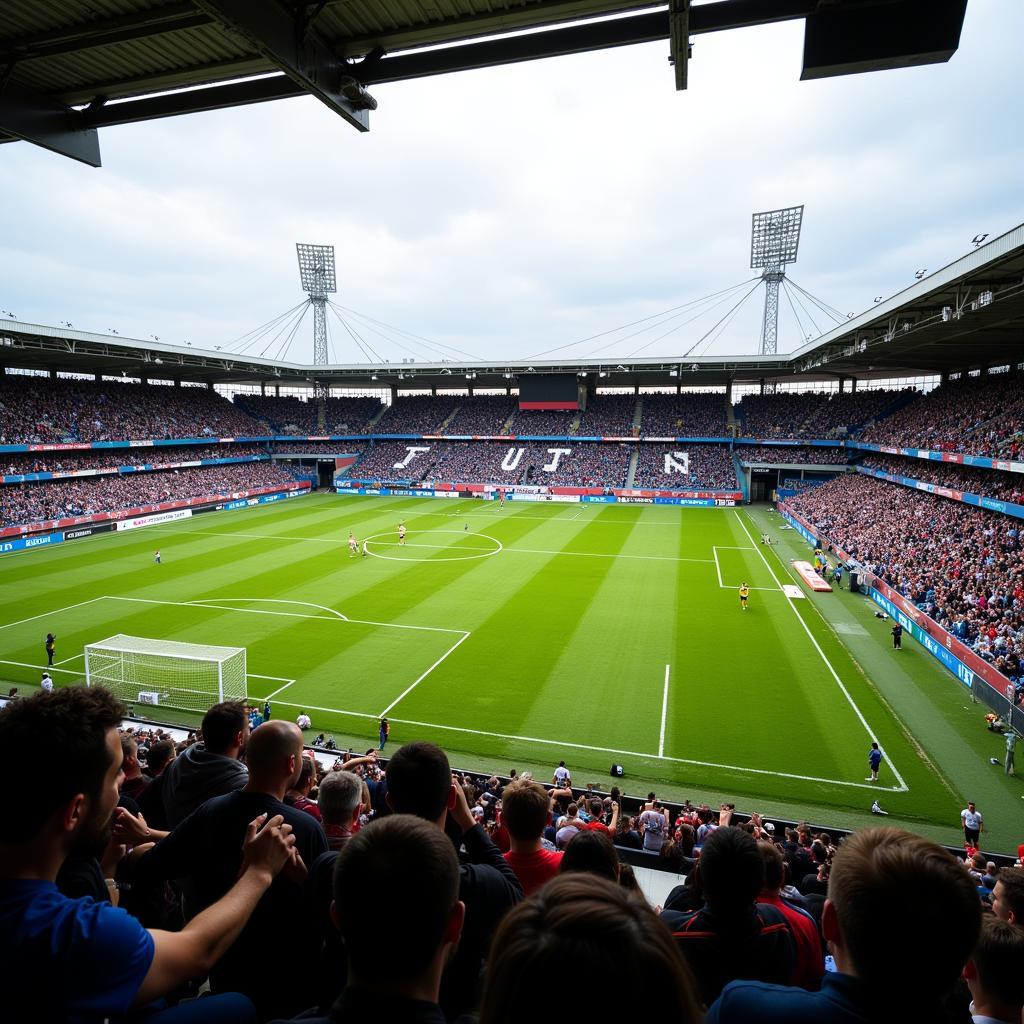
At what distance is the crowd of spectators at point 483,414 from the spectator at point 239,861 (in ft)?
223

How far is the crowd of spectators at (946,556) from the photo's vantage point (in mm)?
19938

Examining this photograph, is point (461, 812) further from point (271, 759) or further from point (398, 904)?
point (398, 904)

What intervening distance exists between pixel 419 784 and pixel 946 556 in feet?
99.8

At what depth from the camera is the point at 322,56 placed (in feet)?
16.3

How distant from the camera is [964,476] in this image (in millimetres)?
33000

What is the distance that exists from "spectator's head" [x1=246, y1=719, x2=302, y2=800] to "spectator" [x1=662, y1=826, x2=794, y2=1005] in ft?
7.40

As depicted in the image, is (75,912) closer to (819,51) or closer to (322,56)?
(322,56)

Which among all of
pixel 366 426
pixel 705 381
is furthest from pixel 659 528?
pixel 366 426

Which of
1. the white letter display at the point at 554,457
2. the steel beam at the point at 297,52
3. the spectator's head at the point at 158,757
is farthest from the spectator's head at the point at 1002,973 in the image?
the white letter display at the point at 554,457

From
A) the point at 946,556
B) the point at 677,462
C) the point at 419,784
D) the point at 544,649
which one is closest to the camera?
the point at 419,784

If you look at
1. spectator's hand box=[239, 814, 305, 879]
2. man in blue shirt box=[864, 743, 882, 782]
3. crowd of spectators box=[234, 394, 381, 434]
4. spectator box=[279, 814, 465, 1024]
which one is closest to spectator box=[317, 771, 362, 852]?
spectator's hand box=[239, 814, 305, 879]

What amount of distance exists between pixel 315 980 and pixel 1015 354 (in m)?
46.4

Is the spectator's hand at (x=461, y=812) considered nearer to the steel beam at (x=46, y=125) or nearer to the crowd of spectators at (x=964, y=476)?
the steel beam at (x=46, y=125)

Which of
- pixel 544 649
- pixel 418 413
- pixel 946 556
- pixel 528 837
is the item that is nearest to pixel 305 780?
pixel 528 837
